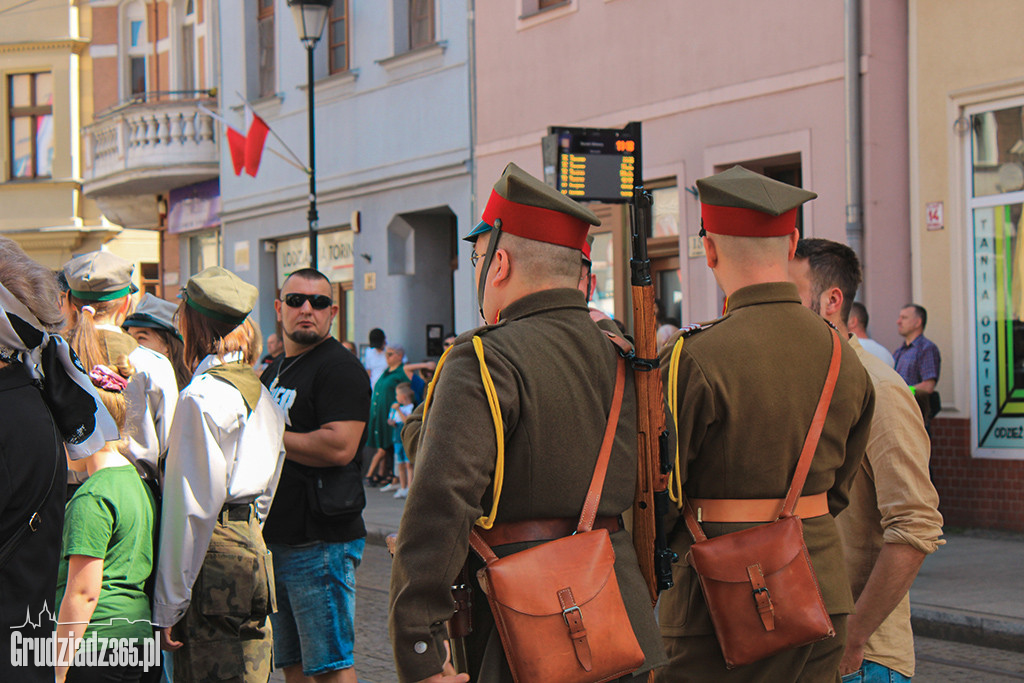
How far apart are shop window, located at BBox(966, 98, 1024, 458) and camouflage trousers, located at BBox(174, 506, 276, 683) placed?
25.9ft

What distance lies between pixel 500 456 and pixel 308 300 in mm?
2742

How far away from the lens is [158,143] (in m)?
20.8

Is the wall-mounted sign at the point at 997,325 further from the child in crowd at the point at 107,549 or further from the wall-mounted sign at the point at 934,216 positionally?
the child in crowd at the point at 107,549

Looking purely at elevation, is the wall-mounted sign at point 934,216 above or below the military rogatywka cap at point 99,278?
above

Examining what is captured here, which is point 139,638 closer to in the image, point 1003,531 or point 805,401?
point 805,401

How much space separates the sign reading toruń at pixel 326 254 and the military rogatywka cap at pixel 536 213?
50.5 ft

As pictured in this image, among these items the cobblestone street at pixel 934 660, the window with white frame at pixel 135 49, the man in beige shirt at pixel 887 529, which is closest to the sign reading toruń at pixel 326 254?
the window with white frame at pixel 135 49

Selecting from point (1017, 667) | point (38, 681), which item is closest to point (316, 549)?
point (38, 681)

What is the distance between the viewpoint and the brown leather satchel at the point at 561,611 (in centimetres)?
247

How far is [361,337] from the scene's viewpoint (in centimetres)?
1784

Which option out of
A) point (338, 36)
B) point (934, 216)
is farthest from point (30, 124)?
point (934, 216)

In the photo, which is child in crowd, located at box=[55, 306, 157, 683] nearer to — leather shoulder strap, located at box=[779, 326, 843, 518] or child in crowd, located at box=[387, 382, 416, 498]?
leather shoulder strap, located at box=[779, 326, 843, 518]

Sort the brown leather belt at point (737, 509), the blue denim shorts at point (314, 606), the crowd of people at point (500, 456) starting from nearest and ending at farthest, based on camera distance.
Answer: the crowd of people at point (500, 456) < the brown leather belt at point (737, 509) < the blue denim shorts at point (314, 606)

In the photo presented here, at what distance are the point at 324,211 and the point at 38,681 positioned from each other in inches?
633
